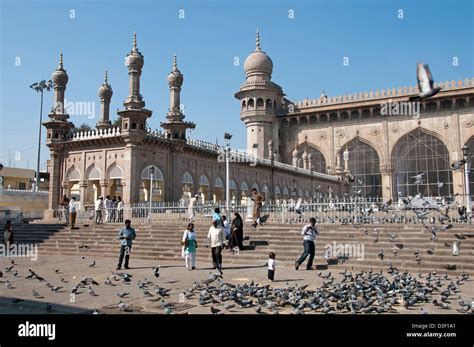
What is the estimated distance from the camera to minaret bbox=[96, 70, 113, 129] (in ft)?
94.7

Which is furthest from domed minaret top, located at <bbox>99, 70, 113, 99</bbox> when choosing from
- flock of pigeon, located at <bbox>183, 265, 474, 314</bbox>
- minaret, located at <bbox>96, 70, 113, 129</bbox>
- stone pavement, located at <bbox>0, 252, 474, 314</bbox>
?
flock of pigeon, located at <bbox>183, 265, 474, 314</bbox>

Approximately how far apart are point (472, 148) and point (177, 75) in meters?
37.3

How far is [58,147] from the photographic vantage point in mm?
25281

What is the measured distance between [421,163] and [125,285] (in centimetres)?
4757

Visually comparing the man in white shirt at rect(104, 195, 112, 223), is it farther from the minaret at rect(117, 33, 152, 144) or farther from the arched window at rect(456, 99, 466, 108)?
the arched window at rect(456, 99, 466, 108)

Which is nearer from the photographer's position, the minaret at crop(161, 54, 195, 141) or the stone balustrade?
the minaret at crop(161, 54, 195, 141)

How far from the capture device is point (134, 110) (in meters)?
21.8

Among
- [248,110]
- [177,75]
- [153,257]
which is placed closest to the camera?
[153,257]

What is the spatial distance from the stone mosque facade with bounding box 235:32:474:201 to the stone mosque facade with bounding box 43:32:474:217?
122 millimetres

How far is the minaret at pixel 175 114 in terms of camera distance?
24984mm

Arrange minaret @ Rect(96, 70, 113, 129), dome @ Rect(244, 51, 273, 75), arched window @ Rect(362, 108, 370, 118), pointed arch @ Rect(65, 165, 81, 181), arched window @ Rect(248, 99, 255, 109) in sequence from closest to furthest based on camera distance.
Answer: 1. pointed arch @ Rect(65, 165, 81, 181)
2. minaret @ Rect(96, 70, 113, 129)
3. arched window @ Rect(362, 108, 370, 118)
4. dome @ Rect(244, 51, 273, 75)
5. arched window @ Rect(248, 99, 255, 109)

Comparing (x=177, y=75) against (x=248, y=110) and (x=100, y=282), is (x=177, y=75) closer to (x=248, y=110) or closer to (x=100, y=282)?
(x=100, y=282)

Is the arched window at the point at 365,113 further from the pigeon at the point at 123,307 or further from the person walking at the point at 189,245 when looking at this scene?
the pigeon at the point at 123,307
